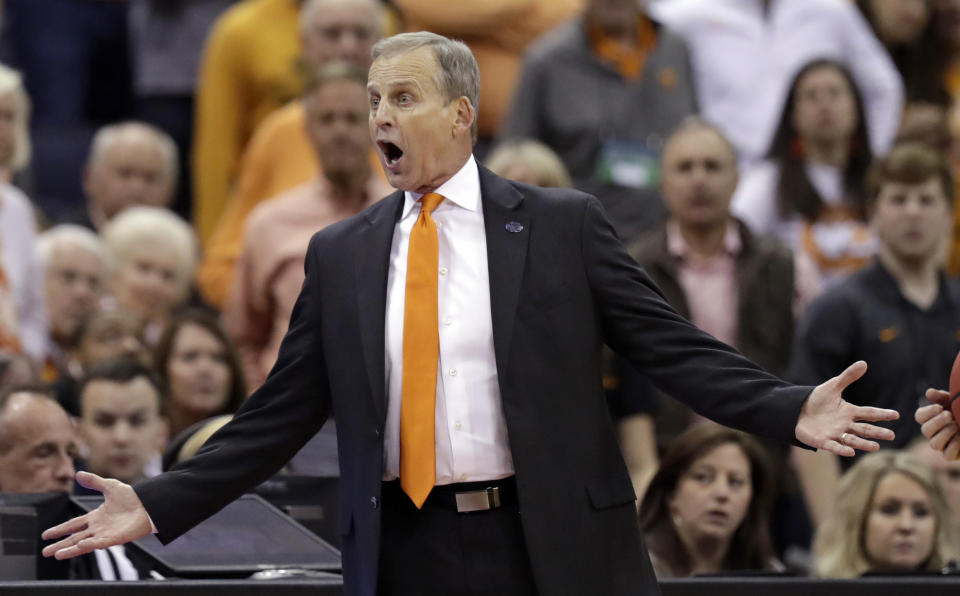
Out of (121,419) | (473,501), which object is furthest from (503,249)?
(121,419)

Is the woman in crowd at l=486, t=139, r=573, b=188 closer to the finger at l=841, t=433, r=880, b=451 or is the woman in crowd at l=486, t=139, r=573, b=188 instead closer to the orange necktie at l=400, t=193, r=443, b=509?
the orange necktie at l=400, t=193, r=443, b=509

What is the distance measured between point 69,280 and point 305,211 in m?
1.25

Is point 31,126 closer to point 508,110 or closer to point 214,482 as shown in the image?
point 508,110

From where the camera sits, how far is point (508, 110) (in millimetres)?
7582

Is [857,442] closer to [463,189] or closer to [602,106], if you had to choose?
[463,189]

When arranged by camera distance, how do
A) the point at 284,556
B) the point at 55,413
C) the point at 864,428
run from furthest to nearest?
the point at 55,413
the point at 284,556
the point at 864,428

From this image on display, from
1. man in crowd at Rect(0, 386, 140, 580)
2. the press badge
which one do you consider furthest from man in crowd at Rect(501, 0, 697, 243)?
man in crowd at Rect(0, 386, 140, 580)

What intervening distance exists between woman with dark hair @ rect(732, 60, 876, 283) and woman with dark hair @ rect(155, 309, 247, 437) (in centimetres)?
226

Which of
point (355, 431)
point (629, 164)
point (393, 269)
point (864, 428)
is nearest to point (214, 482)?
point (355, 431)

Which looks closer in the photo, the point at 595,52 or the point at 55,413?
the point at 55,413

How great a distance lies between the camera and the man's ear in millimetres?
3270

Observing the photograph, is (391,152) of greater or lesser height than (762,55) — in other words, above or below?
below

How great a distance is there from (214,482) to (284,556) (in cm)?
95

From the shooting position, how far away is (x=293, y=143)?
715 cm
